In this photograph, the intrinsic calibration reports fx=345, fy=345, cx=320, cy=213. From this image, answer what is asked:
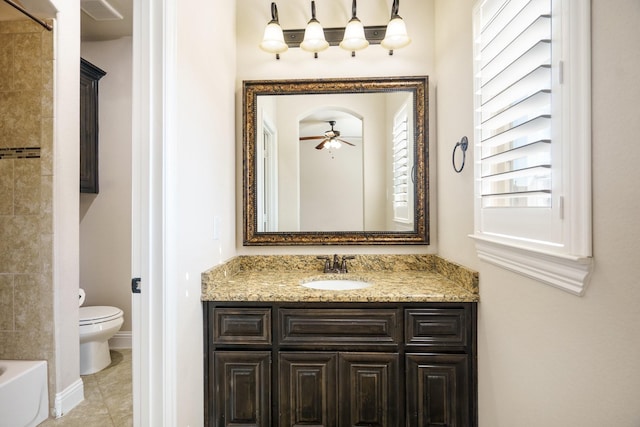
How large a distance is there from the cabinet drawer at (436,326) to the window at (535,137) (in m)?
0.33

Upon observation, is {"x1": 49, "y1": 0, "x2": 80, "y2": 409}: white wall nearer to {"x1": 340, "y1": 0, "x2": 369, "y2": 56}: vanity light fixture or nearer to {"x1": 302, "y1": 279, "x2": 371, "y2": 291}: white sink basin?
{"x1": 302, "y1": 279, "x2": 371, "y2": 291}: white sink basin

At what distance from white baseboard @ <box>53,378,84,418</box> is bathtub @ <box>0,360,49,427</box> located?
0.05 metres

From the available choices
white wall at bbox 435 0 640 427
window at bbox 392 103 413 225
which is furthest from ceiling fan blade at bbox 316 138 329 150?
white wall at bbox 435 0 640 427

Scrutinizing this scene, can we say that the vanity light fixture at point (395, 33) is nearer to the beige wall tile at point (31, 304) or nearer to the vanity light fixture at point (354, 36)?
the vanity light fixture at point (354, 36)

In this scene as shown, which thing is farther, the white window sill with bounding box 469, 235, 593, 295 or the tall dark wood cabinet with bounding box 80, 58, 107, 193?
the tall dark wood cabinet with bounding box 80, 58, 107, 193

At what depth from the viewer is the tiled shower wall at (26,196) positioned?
195cm

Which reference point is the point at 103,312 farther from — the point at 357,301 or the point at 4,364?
the point at 357,301

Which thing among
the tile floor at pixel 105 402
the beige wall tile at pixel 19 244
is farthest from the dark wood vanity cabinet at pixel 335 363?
the beige wall tile at pixel 19 244

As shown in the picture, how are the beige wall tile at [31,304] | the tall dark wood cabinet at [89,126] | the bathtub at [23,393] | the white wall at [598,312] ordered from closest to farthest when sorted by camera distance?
1. the white wall at [598,312]
2. the bathtub at [23,393]
3. the beige wall tile at [31,304]
4. the tall dark wood cabinet at [89,126]

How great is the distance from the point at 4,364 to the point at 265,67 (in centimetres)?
228

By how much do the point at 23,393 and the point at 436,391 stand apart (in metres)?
2.10

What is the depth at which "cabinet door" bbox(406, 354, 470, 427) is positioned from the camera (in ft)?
5.30

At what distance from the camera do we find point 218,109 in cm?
187

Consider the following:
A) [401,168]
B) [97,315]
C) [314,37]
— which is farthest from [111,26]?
[401,168]
